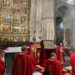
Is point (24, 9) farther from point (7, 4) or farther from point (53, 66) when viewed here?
point (53, 66)

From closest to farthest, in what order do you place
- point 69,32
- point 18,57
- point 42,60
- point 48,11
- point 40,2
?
point 18,57 < point 42,60 < point 48,11 < point 40,2 < point 69,32

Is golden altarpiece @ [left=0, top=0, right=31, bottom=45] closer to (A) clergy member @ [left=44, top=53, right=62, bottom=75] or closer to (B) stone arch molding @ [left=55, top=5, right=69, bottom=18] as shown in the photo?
(B) stone arch molding @ [left=55, top=5, right=69, bottom=18]

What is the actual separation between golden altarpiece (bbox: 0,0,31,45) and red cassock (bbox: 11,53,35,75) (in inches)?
625

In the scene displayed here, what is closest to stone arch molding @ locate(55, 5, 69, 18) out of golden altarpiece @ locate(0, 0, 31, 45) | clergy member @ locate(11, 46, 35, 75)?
golden altarpiece @ locate(0, 0, 31, 45)

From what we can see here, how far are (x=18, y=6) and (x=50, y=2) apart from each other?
329cm

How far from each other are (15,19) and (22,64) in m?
17.0

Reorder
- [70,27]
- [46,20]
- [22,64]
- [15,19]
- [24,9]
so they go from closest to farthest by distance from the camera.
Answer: [22,64], [46,20], [15,19], [24,9], [70,27]

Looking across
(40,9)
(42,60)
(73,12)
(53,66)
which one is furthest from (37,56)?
(73,12)

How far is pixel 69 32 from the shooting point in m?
27.9

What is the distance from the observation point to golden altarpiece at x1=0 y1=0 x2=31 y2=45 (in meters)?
24.0

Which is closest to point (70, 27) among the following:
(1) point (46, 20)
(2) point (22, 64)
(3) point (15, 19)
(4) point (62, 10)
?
(4) point (62, 10)

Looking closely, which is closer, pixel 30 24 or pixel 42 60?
pixel 42 60

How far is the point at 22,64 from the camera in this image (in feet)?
26.1

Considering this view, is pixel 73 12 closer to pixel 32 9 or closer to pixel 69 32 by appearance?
pixel 69 32
